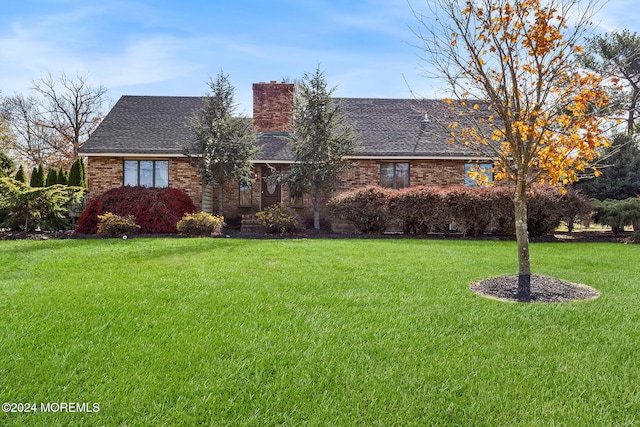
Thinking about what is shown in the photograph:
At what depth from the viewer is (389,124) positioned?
56.6 feet

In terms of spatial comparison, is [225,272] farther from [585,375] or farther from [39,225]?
[39,225]

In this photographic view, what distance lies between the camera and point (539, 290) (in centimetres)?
512

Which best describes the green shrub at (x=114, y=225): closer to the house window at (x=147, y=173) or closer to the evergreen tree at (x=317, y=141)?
the house window at (x=147, y=173)

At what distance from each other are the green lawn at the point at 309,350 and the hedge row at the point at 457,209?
581 centimetres

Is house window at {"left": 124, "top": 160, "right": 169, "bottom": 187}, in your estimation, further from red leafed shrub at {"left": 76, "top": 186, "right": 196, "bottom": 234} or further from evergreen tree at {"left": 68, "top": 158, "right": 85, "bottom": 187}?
evergreen tree at {"left": 68, "top": 158, "right": 85, "bottom": 187}

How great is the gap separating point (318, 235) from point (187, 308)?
793 cm

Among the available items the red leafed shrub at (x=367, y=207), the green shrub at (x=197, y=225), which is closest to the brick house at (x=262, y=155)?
the red leafed shrub at (x=367, y=207)

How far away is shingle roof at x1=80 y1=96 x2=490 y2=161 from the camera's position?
14.9 m

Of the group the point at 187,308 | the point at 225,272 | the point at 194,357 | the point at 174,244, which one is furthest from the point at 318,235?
the point at 194,357

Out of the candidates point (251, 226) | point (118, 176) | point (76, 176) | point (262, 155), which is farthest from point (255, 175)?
point (76, 176)

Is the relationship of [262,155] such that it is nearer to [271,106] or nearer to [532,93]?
[271,106]

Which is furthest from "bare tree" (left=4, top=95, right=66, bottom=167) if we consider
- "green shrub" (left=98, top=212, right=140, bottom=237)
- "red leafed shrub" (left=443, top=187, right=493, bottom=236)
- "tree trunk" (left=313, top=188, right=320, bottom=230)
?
"red leafed shrub" (left=443, top=187, right=493, bottom=236)

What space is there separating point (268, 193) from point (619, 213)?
12.2 m

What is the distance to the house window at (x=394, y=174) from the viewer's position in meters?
15.7
